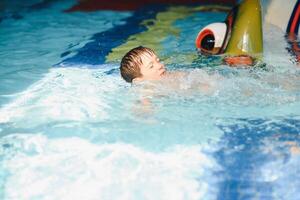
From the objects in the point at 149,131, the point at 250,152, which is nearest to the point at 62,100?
the point at 149,131

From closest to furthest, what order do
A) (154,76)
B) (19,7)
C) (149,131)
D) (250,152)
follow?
(250,152)
(149,131)
(154,76)
(19,7)

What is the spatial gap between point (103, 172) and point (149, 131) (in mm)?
495

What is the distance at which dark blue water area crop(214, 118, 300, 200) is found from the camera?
2128 millimetres

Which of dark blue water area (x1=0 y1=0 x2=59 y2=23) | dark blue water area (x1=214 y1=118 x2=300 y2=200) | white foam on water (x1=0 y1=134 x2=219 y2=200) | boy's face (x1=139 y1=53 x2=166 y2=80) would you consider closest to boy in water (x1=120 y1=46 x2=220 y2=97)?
boy's face (x1=139 y1=53 x2=166 y2=80)

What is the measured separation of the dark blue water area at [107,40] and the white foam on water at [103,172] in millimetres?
1889

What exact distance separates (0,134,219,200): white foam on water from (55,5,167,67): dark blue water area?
6.20 feet

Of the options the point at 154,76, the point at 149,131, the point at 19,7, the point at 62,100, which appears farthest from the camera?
the point at 19,7

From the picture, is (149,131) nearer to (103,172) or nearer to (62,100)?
(103,172)

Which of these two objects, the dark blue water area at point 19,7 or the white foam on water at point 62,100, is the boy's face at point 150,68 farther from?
the dark blue water area at point 19,7

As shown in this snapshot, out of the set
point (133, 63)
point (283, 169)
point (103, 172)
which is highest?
point (133, 63)

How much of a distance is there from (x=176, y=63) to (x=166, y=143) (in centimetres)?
171

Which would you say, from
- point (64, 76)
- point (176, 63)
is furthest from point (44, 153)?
point (176, 63)

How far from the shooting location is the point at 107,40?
530cm

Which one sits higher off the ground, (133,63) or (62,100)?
(133,63)
